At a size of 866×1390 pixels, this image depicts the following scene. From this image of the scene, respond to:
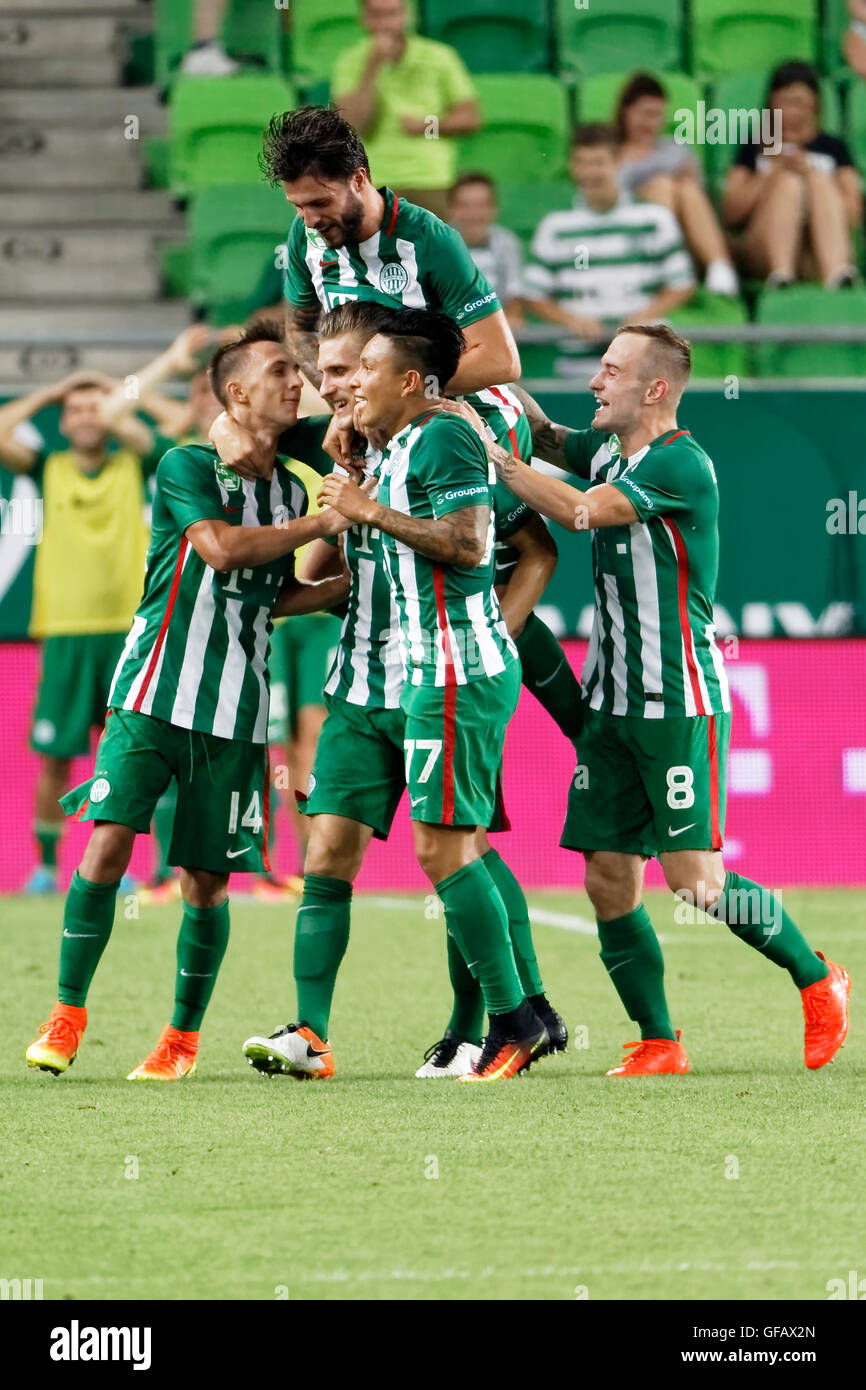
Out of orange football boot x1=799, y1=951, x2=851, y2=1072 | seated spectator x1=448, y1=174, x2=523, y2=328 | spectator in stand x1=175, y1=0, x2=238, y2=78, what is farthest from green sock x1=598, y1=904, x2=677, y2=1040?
spectator in stand x1=175, y1=0, x2=238, y2=78

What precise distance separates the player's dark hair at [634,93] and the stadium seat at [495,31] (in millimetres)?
1657

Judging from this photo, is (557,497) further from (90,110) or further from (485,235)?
(90,110)

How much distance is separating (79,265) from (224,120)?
1246 millimetres

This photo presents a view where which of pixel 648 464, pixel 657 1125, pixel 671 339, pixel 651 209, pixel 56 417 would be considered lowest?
pixel 657 1125

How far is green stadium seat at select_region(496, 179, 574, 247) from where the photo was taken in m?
11.5

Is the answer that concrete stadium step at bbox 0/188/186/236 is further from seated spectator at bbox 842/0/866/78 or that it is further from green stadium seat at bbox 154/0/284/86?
seated spectator at bbox 842/0/866/78

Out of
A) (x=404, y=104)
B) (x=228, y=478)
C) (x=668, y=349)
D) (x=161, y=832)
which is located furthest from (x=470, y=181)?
(x=228, y=478)

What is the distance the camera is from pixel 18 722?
953 cm

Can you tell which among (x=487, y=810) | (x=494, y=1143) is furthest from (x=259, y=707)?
(x=494, y=1143)

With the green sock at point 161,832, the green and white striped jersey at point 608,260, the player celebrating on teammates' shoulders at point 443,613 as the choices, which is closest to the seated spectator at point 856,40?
the green and white striped jersey at point 608,260

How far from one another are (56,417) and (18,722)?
4.64ft

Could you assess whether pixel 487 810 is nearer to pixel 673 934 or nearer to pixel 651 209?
pixel 673 934

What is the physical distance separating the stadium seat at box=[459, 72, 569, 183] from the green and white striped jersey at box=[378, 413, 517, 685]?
8026mm

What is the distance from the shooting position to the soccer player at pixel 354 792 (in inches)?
188
